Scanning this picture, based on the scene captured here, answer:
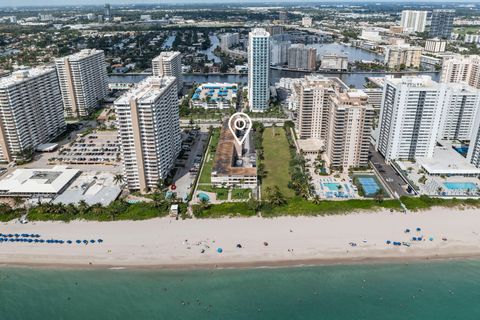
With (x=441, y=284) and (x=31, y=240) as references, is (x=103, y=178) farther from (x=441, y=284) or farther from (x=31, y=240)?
(x=441, y=284)

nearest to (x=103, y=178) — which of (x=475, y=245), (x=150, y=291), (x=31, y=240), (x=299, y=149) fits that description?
(x=31, y=240)

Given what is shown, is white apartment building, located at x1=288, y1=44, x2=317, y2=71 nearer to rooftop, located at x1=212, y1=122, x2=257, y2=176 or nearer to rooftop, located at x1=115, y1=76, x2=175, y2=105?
rooftop, located at x1=212, y1=122, x2=257, y2=176

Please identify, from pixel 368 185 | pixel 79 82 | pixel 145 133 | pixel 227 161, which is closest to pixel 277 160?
pixel 227 161

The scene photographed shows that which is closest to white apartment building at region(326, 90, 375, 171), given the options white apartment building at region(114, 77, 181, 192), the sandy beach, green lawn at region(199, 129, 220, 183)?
the sandy beach

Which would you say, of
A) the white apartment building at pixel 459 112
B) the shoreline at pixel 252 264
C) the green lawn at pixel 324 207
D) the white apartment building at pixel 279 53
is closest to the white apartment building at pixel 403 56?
the white apartment building at pixel 279 53

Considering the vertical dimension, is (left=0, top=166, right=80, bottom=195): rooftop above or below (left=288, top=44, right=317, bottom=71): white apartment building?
below

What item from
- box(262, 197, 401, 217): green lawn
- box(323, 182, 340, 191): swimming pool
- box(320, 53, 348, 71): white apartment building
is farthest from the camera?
box(320, 53, 348, 71): white apartment building

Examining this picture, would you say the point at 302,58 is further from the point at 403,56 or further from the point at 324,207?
the point at 324,207
